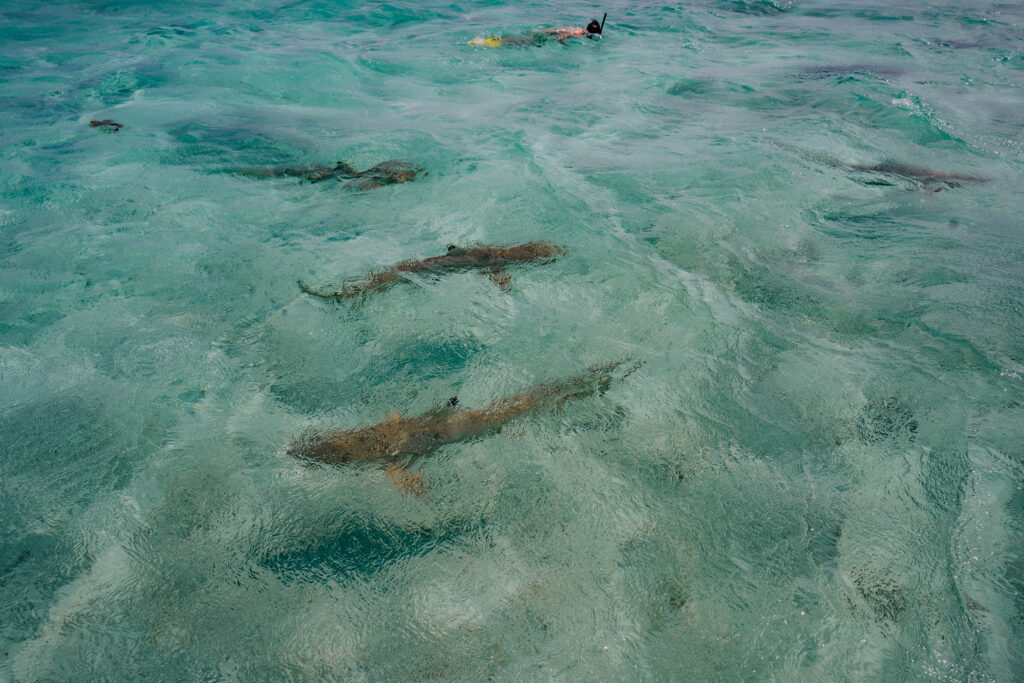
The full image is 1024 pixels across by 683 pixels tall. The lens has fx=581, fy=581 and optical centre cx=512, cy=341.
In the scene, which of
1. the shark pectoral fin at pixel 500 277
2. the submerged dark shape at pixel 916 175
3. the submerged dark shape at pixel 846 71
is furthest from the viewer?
the submerged dark shape at pixel 846 71

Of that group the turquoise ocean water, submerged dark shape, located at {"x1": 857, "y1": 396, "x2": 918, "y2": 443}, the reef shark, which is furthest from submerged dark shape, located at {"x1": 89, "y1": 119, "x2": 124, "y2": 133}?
submerged dark shape, located at {"x1": 857, "y1": 396, "x2": 918, "y2": 443}

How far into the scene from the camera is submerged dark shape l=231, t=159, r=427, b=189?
21.1 feet

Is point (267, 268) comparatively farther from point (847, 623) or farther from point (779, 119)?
point (779, 119)

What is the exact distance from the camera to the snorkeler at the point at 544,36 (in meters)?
11.5

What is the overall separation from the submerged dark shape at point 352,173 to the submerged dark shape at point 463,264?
6.22 feet

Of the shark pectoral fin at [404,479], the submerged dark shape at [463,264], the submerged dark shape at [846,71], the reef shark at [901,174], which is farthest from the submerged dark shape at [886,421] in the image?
the submerged dark shape at [846,71]

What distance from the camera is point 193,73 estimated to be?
33.6 ft

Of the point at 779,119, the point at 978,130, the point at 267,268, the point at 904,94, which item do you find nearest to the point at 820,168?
the point at 779,119

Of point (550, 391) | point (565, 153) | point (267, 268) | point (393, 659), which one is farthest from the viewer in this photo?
point (565, 153)

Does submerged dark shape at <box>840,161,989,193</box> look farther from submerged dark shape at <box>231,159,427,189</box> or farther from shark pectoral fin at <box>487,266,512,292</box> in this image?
submerged dark shape at <box>231,159,427,189</box>

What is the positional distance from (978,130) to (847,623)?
7.69m

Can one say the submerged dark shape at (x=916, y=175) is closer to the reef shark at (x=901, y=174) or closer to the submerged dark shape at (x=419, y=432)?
the reef shark at (x=901, y=174)

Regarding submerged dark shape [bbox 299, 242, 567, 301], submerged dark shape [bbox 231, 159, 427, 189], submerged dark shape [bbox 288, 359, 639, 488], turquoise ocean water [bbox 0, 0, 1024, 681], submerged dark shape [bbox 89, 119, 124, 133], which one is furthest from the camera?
submerged dark shape [bbox 89, 119, 124, 133]

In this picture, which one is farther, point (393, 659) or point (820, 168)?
point (820, 168)
